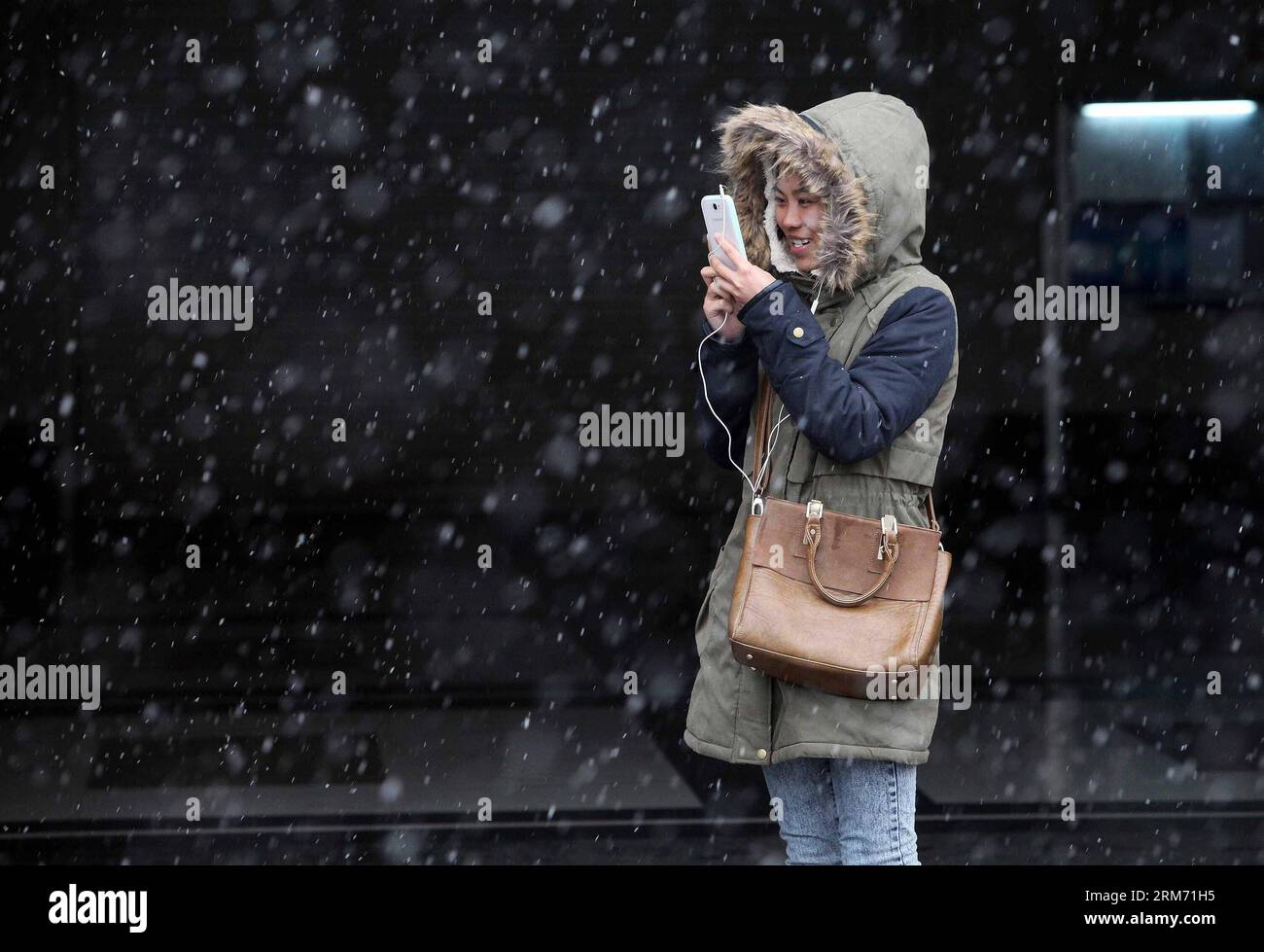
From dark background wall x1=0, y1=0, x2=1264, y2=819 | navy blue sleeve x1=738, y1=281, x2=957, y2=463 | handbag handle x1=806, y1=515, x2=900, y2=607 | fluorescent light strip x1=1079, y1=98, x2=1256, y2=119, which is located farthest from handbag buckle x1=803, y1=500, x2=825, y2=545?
fluorescent light strip x1=1079, y1=98, x2=1256, y2=119

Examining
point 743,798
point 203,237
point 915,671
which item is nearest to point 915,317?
point 915,671

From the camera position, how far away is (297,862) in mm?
5246

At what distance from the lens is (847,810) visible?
2.82m

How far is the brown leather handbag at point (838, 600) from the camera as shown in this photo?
Answer: 8.84 feet

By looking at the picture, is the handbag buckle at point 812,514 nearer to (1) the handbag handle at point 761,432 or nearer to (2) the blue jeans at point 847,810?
(1) the handbag handle at point 761,432

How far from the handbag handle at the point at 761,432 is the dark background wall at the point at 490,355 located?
3.67m

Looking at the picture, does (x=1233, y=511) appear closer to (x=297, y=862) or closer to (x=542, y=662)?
(x=542, y=662)

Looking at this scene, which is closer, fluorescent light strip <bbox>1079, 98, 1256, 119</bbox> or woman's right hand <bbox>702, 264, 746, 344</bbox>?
woman's right hand <bbox>702, 264, 746, 344</bbox>

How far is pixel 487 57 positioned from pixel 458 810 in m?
3.26

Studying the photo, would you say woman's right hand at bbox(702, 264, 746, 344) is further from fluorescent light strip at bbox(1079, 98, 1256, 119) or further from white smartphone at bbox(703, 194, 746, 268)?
fluorescent light strip at bbox(1079, 98, 1256, 119)

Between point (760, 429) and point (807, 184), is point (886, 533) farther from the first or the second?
point (807, 184)

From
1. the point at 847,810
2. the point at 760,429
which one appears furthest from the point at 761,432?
the point at 847,810

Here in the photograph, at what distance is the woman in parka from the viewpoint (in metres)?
2.70

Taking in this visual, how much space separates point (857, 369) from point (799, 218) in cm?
36
